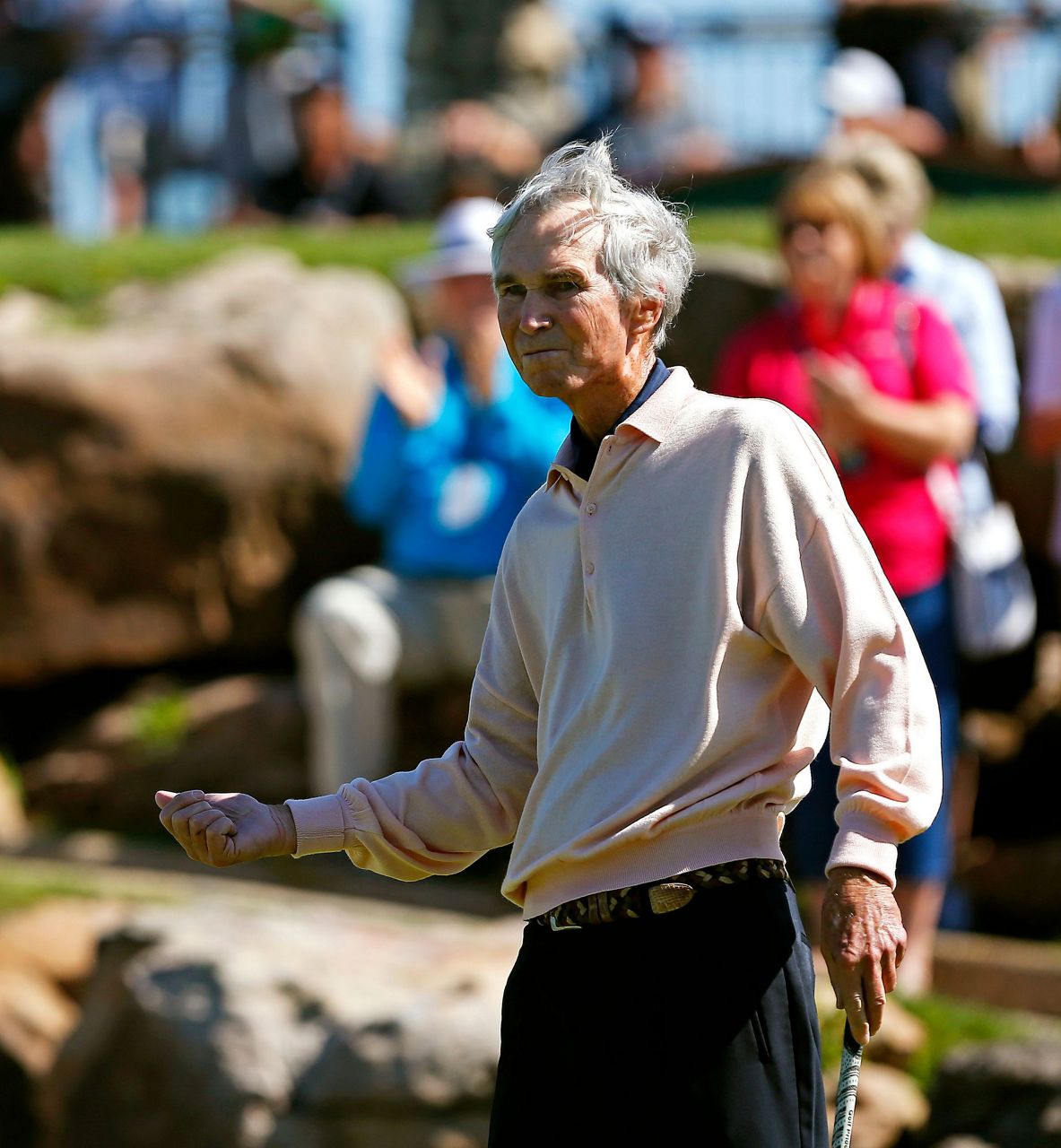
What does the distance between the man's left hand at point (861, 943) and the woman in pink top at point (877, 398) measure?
251 cm

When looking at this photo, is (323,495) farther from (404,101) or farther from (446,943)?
(404,101)

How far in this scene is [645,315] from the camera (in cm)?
278

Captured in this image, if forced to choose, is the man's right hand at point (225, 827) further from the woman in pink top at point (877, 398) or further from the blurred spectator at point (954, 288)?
the blurred spectator at point (954, 288)

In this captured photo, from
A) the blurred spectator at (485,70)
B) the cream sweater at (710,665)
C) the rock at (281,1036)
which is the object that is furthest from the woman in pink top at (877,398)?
the blurred spectator at (485,70)

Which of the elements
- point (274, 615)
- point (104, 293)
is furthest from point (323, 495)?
point (104, 293)

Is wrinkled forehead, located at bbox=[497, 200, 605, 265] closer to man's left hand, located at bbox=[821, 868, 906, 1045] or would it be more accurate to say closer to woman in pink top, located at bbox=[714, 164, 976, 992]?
man's left hand, located at bbox=[821, 868, 906, 1045]

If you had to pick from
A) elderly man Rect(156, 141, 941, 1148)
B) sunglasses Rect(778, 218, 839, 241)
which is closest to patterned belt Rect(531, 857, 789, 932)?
elderly man Rect(156, 141, 941, 1148)

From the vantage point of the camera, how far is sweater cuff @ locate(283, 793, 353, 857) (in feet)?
9.40

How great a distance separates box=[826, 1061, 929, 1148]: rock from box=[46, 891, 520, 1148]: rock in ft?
2.83

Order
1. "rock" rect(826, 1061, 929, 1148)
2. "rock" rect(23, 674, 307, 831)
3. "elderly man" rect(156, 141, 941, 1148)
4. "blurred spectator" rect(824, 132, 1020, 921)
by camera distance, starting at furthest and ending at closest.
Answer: "rock" rect(23, 674, 307, 831), "blurred spectator" rect(824, 132, 1020, 921), "rock" rect(826, 1061, 929, 1148), "elderly man" rect(156, 141, 941, 1148)

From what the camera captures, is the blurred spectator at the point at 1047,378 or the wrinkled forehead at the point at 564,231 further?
the blurred spectator at the point at 1047,378

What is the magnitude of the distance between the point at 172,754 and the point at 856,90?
3705 millimetres

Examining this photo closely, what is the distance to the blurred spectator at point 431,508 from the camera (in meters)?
6.46

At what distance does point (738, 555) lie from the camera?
8.71ft
